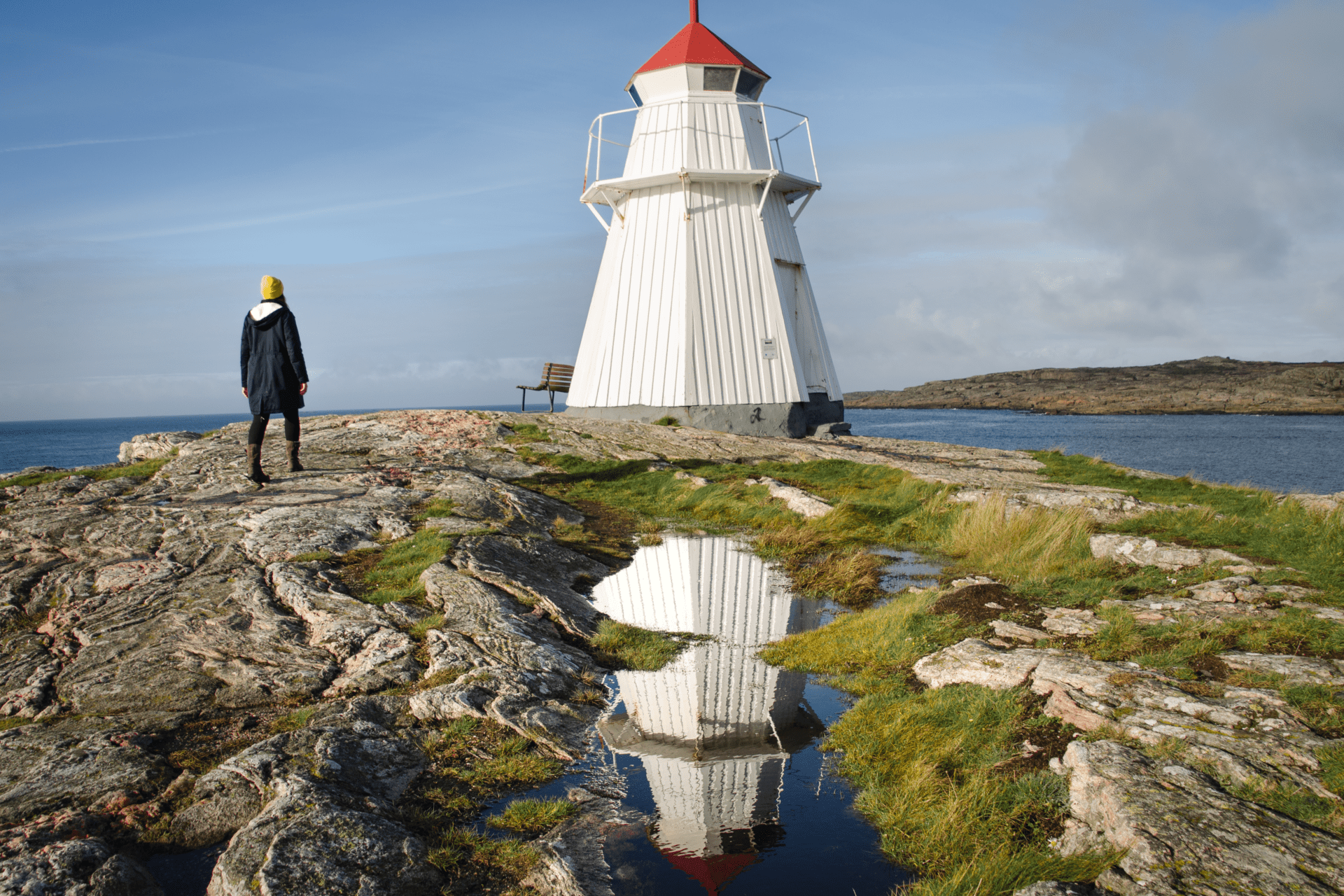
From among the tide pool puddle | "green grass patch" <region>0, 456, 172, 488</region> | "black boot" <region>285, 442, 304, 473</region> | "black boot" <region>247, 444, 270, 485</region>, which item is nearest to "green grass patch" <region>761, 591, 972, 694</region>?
the tide pool puddle

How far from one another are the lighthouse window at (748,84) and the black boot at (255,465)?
2045cm

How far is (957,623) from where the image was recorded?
716cm

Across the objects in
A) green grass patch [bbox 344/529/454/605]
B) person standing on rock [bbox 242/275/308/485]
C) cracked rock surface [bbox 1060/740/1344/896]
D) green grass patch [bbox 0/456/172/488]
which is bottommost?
cracked rock surface [bbox 1060/740/1344/896]

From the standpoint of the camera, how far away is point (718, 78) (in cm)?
2508

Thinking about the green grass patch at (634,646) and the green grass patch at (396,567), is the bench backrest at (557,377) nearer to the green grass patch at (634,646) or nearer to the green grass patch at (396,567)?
the green grass patch at (396,567)

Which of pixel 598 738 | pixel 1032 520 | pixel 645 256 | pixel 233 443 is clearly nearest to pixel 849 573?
pixel 1032 520

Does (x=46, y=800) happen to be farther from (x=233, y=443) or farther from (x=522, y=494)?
(x=233, y=443)

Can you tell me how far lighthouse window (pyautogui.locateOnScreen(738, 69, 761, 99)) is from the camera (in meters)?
25.5

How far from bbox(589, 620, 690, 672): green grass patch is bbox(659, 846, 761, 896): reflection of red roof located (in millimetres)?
2567

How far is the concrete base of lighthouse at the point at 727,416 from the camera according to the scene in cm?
2312

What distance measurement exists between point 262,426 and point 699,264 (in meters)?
15.5

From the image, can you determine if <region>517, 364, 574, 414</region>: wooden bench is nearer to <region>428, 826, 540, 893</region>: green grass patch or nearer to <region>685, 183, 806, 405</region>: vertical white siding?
<region>685, 183, 806, 405</region>: vertical white siding

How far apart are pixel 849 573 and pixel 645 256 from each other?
17.1 m

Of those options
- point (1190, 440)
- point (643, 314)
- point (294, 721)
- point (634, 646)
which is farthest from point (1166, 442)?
point (294, 721)
